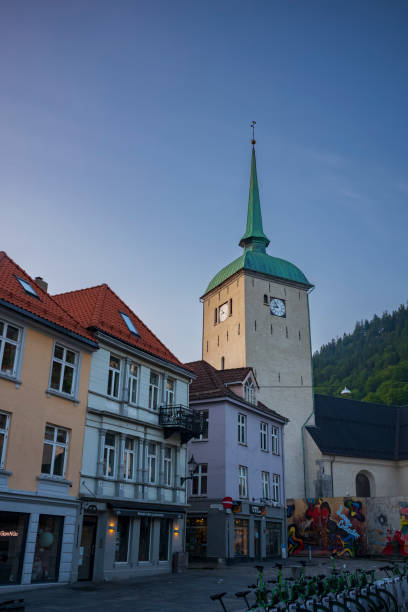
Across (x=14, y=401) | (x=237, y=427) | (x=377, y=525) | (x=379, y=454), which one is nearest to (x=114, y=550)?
(x=14, y=401)

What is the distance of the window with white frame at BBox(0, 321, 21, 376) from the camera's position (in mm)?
18500

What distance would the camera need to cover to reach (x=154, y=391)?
84.5ft

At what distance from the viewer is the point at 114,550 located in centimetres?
2164

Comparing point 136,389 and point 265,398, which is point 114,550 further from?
point 265,398

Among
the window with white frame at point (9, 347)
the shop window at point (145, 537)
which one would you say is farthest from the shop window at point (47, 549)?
the window with white frame at point (9, 347)

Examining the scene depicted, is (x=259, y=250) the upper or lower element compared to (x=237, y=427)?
upper

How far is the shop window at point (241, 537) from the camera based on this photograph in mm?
31719

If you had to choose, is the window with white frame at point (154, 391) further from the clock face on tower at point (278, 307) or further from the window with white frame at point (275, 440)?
the clock face on tower at point (278, 307)

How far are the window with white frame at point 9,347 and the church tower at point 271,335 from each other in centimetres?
3543

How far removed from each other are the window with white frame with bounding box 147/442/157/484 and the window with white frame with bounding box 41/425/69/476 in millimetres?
5015

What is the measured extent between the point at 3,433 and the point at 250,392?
20.4m

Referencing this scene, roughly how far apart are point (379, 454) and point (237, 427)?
1111 inches

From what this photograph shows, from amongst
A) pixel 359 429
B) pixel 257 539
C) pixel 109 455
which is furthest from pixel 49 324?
pixel 359 429

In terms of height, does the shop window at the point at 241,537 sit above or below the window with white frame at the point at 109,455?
below
